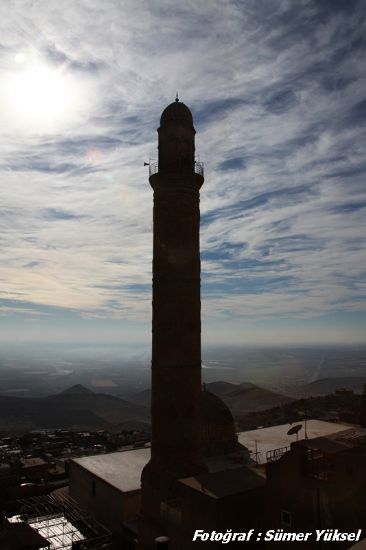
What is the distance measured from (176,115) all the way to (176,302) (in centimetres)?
948

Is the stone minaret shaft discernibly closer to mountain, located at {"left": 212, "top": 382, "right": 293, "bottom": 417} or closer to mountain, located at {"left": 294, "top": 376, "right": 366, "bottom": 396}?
mountain, located at {"left": 212, "top": 382, "right": 293, "bottom": 417}

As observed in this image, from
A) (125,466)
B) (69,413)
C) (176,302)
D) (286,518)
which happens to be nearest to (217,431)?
(125,466)

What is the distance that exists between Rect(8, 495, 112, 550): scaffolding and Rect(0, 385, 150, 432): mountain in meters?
66.1

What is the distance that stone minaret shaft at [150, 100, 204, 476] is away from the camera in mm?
21406

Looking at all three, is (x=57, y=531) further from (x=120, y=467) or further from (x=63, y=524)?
(x=120, y=467)

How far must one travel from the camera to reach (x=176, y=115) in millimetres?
22453

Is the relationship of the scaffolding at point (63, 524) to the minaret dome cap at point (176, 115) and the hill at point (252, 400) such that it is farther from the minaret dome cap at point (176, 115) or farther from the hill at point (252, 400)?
the hill at point (252, 400)

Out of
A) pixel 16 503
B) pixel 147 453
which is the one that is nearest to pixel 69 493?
pixel 16 503

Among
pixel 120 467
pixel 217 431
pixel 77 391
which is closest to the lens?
pixel 120 467

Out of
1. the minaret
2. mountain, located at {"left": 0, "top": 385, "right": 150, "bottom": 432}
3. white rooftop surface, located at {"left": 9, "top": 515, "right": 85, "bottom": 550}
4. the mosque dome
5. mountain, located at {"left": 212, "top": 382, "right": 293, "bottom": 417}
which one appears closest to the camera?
the minaret

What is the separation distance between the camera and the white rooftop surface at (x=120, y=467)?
82.4 feet

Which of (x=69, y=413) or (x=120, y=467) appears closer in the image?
(x=120, y=467)

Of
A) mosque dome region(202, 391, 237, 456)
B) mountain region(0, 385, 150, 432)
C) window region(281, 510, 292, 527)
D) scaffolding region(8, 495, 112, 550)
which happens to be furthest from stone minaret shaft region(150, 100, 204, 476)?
mountain region(0, 385, 150, 432)

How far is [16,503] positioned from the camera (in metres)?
29.6
